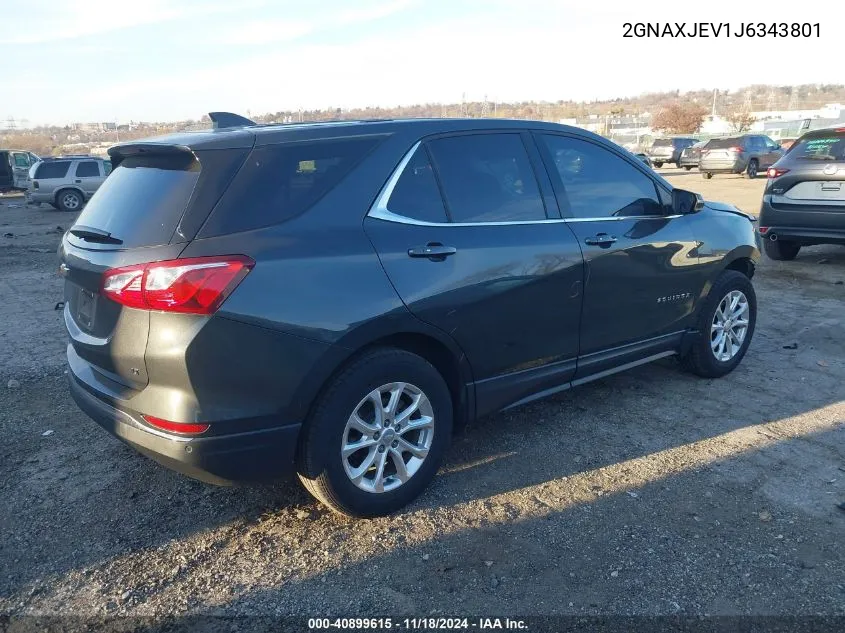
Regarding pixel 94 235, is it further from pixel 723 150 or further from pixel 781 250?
pixel 723 150

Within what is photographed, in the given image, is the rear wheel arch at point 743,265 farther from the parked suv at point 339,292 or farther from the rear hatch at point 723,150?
the rear hatch at point 723,150

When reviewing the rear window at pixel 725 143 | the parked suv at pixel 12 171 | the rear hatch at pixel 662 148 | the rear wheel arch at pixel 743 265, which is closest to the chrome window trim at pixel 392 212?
the rear wheel arch at pixel 743 265

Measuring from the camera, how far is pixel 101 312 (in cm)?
289

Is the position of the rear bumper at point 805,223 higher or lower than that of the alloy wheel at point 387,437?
higher

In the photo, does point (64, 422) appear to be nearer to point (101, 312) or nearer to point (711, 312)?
point (101, 312)

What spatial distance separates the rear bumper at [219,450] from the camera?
8.89 feet

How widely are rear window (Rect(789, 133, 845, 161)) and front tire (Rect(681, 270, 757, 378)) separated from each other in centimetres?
403

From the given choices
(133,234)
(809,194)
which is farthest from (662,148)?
(133,234)

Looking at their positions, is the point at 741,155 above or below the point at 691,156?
below

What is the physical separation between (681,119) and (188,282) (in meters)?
58.0

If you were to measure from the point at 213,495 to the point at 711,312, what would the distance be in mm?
3498

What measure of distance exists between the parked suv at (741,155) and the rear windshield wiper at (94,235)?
26.7m

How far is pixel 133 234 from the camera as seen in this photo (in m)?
2.83

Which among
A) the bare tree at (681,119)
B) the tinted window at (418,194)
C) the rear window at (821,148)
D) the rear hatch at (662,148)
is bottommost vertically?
the tinted window at (418,194)
